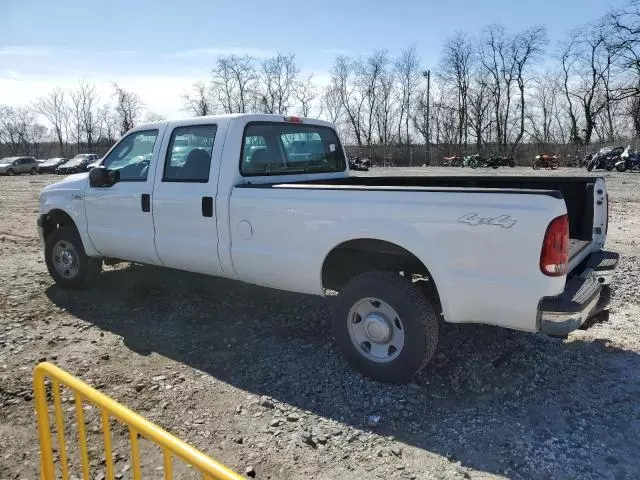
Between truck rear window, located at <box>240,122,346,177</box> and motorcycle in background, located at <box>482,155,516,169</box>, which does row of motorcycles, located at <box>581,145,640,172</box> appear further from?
truck rear window, located at <box>240,122,346,177</box>

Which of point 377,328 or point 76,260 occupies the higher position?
point 76,260

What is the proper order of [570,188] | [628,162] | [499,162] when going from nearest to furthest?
1. [570,188]
2. [628,162]
3. [499,162]

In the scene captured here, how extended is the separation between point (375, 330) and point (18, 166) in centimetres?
4642

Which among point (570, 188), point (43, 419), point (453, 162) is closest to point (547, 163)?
point (453, 162)

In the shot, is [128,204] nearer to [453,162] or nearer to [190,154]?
[190,154]

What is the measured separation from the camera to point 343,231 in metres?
3.78

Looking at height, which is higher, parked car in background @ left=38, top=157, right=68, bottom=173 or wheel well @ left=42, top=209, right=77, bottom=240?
parked car in background @ left=38, top=157, right=68, bottom=173

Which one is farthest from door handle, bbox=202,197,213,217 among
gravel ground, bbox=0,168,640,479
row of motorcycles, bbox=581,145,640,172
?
row of motorcycles, bbox=581,145,640,172

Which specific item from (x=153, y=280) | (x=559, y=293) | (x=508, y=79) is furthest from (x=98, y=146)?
(x=559, y=293)

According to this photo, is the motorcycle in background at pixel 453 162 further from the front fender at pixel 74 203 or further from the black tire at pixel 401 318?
the black tire at pixel 401 318

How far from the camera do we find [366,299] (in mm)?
3791

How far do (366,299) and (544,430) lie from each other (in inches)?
55.2

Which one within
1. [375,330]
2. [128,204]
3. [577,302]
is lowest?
[375,330]

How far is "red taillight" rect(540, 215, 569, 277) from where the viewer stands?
299 centimetres
